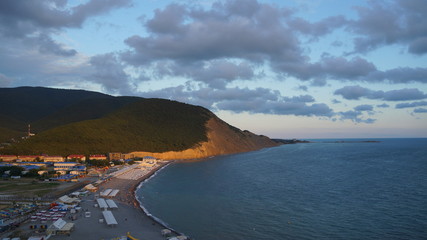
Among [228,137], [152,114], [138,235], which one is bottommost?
[138,235]

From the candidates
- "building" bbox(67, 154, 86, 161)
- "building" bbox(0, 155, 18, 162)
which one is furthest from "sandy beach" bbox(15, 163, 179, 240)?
"building" bbox(0, 155, 18, 162)

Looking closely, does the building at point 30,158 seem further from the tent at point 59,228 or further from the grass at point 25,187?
the tent at point 59,228

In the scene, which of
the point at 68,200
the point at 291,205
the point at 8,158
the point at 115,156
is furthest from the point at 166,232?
the point at 115,156

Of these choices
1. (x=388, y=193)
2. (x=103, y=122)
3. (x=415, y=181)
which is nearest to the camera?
(x=388, y=193)

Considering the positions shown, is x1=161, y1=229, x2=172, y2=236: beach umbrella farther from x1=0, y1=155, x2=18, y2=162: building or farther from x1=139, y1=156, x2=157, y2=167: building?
x1=0, y1=155, x2=18, y2=162: building

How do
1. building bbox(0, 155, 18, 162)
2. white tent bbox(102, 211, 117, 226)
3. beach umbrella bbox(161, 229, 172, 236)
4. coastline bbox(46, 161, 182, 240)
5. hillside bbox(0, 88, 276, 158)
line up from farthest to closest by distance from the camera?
hillside bbox(0, 88, 276, 158)
building bbox(0, 155, 18, 162)
white tent bbox(102, 211, 117, 226)
beach umbrella bbox(161, 229, 172, 236)
coastline bbox(46, 161, 182, 240)

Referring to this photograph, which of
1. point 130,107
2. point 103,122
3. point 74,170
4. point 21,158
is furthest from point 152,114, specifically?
point 74,170

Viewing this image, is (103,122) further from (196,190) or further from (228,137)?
(196,190)

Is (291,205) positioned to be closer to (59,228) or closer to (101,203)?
(101,203)
